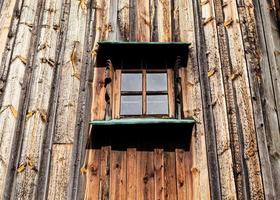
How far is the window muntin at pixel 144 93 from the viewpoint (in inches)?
230

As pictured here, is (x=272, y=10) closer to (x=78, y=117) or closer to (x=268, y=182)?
(x=268, y=182)

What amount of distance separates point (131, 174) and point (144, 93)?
1.16 metres

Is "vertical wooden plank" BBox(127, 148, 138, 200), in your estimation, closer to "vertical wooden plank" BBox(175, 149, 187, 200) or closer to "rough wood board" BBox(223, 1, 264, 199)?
"vertical wooden plank" BBox(175, 149, 187, 200)

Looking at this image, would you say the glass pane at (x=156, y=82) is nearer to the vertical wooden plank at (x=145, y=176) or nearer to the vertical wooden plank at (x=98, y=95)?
the vertical wooden plank at (x=98, y=95)

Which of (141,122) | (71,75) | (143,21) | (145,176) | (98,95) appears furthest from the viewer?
(143,21)

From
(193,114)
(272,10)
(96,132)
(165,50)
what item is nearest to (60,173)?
(96,132)

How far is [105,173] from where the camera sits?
5348mm

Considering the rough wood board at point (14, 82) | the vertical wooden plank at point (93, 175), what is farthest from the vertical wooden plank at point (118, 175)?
the rough wood board at point (14, 82)

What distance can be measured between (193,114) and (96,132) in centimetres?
124

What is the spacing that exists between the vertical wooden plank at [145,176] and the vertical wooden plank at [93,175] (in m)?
0.48

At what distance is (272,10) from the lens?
6.66 m

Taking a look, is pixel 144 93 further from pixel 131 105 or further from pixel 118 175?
pixel 118 175

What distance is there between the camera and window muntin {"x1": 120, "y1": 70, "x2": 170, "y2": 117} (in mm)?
5852

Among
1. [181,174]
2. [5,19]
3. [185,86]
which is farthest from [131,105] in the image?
[5,19]
